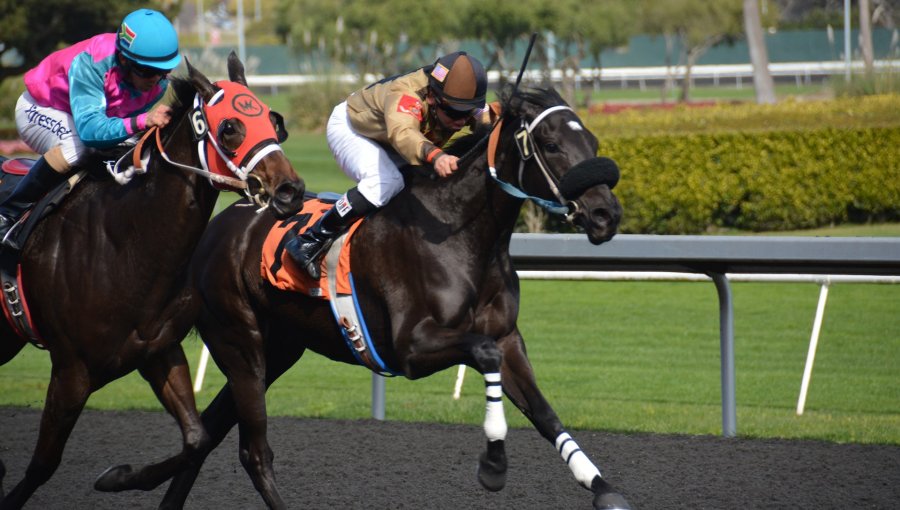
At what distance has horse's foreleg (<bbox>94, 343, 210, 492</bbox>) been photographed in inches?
178

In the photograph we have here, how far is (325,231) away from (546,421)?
43.0 inches

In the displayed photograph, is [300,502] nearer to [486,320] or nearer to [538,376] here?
[486,320]

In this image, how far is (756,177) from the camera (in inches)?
534

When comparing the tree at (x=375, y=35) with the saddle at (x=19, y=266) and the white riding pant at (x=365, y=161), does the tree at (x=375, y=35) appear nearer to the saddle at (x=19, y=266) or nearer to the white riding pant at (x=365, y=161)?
the white riding pant at (x=365, y=161)

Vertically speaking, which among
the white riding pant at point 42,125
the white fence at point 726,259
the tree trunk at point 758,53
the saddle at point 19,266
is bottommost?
the tree trunk at point 758,53

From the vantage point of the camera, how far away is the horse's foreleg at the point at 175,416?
4512 millimetres

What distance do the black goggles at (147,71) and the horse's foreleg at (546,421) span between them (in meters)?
1.54

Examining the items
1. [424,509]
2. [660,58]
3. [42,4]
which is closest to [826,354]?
[424,509]

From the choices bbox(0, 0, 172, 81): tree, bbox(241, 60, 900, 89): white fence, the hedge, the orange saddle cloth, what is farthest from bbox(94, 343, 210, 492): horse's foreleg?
bbox(241, 60, 900, 89): white fence

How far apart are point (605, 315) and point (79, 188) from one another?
6084 mm

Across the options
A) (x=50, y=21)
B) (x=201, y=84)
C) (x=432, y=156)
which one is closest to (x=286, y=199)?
(x=201, y=84)

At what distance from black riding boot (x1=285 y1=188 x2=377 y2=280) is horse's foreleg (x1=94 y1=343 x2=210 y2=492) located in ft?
1.84

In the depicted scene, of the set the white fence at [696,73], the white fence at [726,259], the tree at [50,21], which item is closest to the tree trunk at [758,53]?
the tree at [50,21]

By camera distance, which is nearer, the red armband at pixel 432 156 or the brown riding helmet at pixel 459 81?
the red armband at pixel 432 156
